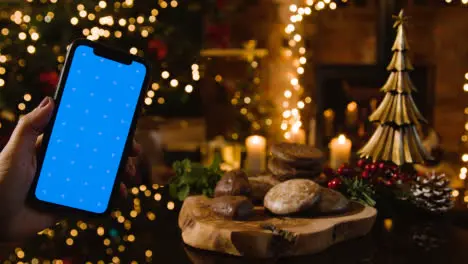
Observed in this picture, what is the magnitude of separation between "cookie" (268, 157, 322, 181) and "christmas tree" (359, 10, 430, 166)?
220 mm

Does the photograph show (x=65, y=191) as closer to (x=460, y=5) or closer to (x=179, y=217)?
(x=179, y=217)

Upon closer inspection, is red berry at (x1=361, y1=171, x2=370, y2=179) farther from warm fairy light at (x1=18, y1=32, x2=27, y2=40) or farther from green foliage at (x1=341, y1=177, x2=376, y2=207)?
warm fairy light at (x1=18, y1=32, x2=27, y2=40)

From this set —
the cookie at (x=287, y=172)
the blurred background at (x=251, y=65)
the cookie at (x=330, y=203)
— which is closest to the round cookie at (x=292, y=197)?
the cookie at (x=330, y=203)

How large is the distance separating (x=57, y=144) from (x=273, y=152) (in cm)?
67

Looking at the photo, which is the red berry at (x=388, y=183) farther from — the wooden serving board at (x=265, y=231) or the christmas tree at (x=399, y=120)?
the wooden serving board at (x=265, y=231)

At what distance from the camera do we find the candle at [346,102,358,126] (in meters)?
3.16

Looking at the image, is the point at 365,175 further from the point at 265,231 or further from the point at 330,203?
the point at 265,231

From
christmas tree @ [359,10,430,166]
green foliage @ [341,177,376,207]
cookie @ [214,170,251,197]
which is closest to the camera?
cookie @ [214,170,251,197]

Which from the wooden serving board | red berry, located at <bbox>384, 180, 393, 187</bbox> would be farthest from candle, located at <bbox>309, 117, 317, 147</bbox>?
the wooden serving board

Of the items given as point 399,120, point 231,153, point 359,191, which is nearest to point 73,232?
point 359,191

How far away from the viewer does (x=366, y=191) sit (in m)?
1.50

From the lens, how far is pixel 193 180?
5.00 feet

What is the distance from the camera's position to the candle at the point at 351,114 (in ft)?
10.4

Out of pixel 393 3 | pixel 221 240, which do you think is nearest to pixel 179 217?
pixel 221 240
